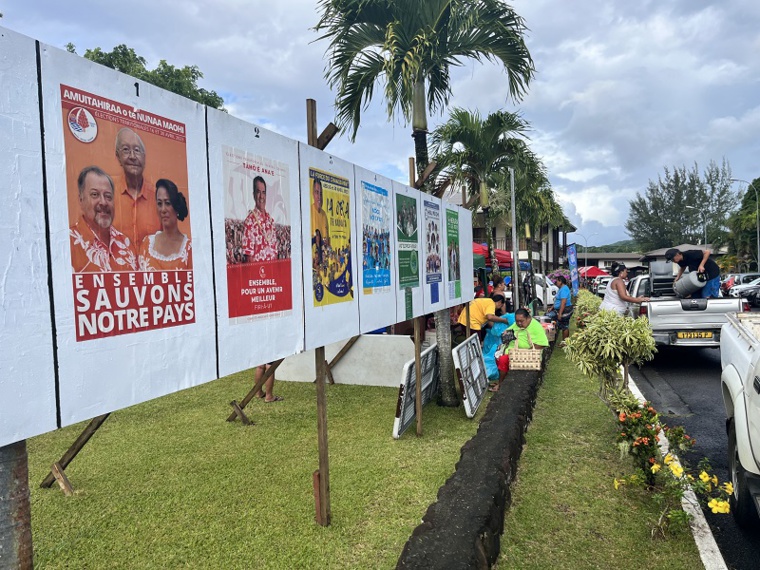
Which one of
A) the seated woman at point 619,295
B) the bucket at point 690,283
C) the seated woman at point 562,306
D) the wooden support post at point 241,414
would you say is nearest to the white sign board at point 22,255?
the wooden support post at point 241,414

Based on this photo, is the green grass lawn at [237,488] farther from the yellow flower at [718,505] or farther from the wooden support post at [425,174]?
the wooden support post at [425,174]

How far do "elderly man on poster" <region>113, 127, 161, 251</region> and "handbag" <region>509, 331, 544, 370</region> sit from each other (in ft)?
19.7

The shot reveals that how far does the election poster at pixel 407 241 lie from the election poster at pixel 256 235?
2.00 m

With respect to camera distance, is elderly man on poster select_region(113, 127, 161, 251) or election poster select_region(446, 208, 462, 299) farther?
election poster select_region(446, 208, 462, 299)

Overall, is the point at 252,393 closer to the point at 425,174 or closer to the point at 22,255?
the point at 425,174

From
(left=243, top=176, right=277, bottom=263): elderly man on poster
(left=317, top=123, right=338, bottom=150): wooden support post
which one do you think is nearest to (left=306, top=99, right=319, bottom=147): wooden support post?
(left=317, top=123, right=338, bottom=150): wooden support post

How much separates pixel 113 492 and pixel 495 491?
3161 mm

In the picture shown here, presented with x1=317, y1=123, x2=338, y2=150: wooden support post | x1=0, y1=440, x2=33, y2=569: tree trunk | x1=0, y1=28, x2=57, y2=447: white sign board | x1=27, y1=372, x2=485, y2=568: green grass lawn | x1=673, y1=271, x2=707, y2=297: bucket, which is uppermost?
x1=317, y1=123, x2=338, y2=150: wooden support post

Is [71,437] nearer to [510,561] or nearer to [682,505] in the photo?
[510,561]

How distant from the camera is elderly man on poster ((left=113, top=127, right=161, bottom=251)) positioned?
2057mm

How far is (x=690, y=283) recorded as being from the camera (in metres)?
9.48

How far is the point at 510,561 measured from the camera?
10.6ft

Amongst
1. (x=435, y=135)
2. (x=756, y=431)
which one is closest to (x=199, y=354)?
(x=756, y=431)

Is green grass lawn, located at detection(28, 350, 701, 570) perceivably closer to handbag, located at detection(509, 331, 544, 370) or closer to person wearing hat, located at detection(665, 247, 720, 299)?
handbag, located at detection(509, 331, 544, 370)
